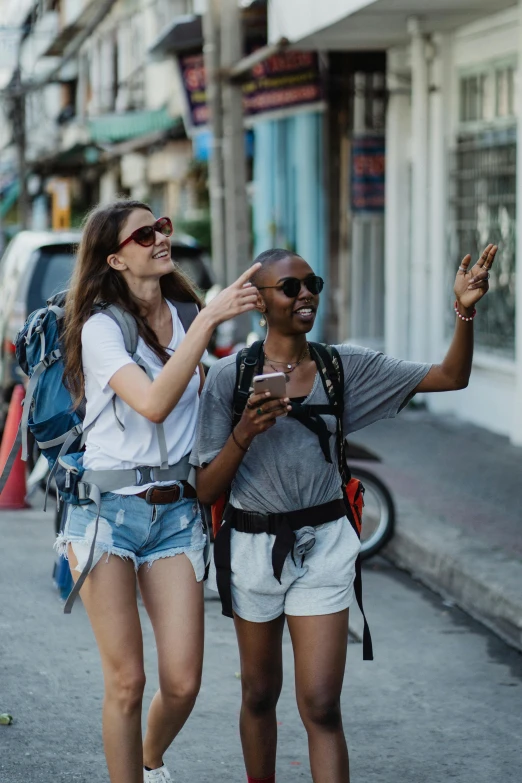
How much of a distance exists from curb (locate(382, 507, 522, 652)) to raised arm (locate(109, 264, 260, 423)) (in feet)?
10.5

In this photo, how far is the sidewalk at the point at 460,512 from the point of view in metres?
6.95

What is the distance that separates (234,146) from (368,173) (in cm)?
194

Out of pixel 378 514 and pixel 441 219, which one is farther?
pixel 441 219

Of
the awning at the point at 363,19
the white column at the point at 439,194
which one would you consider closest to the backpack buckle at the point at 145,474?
the awning at the point at 363,19

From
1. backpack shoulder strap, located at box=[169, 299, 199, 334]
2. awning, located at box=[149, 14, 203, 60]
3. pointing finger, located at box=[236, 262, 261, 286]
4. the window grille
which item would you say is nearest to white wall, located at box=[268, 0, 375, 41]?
the window grille

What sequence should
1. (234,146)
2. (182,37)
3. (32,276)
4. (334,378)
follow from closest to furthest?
1. (334,378)
2. (32,276)
3. (234,146)
4. (182,37)

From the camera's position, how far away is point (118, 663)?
3809mm

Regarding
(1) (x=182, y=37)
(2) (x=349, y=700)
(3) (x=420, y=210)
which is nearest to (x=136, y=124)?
(1) (x=182, y=37)

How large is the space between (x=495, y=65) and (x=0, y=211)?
33541 mm

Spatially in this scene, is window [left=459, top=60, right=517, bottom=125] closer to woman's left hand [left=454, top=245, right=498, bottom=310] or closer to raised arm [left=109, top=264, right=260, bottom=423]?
woman's left hand [left=454, top=245, right=498, bottom=310]

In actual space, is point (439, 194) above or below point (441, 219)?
above

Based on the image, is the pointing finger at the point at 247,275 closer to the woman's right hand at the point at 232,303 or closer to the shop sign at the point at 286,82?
the woman's right hand at the point at 232,303

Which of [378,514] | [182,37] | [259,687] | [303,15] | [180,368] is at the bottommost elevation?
[378,514]

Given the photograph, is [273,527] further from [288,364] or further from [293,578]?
[288,364]
